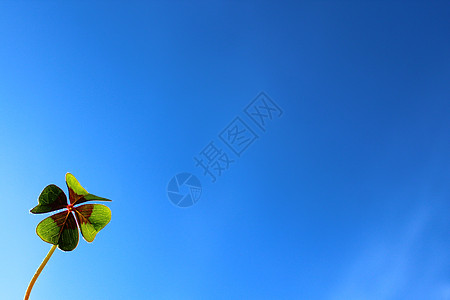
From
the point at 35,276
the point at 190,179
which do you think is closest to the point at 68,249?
the point at 35,276

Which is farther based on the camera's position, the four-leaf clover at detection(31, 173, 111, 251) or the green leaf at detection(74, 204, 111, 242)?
the green leaf at detection(74, 204, 111, 242)

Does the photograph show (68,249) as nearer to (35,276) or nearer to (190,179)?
(35,276)

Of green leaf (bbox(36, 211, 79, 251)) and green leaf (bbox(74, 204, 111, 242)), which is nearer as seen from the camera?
green leaf (bbox(36, 211, 79, 251))

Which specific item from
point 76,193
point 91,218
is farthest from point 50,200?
point 91,218

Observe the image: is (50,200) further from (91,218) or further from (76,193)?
(91,218)

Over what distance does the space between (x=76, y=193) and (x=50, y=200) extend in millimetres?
130

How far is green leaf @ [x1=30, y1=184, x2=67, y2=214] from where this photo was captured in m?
1.42

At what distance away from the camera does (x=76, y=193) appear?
1.56 m

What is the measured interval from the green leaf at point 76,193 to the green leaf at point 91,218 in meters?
0.05

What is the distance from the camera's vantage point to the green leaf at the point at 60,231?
1.43m

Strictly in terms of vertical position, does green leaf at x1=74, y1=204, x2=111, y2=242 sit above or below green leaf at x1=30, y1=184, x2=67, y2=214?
below

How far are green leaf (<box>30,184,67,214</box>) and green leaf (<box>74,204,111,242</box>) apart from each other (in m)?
0.09

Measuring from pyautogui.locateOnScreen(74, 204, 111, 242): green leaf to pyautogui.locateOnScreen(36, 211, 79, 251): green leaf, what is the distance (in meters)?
0.07

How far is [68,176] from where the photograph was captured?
1.54 m
